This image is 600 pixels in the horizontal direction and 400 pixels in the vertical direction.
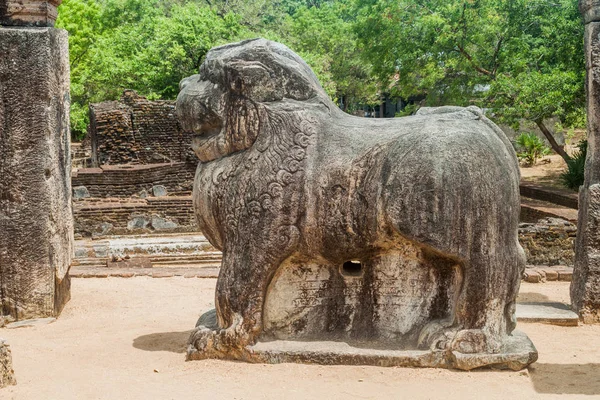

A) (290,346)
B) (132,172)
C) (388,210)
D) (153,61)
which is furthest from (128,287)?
(153,61)

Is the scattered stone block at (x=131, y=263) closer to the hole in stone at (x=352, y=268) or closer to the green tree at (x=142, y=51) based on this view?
the hole in stone at (x=352, y=268)

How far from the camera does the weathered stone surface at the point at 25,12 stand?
21.8 ft

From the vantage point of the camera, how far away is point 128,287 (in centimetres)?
819

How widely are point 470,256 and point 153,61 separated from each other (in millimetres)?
20301

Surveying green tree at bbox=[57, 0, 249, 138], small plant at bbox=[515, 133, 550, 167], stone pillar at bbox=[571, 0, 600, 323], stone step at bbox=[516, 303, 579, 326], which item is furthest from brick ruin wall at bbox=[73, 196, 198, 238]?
small plant at bbox=[515, 133, 550, 167]

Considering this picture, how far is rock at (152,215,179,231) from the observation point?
13719 millimetres

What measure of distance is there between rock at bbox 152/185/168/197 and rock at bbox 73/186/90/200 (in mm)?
1506

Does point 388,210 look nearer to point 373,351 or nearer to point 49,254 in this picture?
point 373,351

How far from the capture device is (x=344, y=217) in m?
4.92

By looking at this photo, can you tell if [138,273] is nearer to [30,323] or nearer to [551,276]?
[30,323]

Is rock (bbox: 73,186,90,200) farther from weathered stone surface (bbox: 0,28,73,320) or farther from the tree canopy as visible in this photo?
weathered stone surface (bbox: 0,28,73,320)

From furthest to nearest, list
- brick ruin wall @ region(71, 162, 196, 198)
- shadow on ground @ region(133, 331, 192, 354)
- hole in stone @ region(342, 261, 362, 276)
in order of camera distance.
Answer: brick ruin wall @ region(71, 162, 196, 198) → shadow on ground @ region(133, 331, 192, 354) → hole in stone @ region(342, 261, 362, 276)

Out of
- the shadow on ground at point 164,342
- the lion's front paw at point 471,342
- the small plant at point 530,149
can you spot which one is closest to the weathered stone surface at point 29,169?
the shadow on ground at point 164,342

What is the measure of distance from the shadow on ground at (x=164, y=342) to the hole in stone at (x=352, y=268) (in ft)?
4.03
